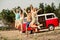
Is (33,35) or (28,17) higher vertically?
(28,17)

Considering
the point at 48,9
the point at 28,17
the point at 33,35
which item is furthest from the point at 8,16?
the point at 48,9

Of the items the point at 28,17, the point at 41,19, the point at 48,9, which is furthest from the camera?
the point at 41,19

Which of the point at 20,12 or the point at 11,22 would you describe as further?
the point at 11,22

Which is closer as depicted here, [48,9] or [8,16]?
[48,9]

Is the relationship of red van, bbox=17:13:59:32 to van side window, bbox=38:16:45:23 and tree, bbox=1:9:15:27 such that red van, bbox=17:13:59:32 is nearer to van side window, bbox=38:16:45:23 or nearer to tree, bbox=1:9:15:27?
van side window, bbox=38:16:45:23

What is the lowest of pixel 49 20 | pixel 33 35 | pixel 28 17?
pixel 33 35

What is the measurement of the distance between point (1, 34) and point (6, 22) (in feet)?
2.03

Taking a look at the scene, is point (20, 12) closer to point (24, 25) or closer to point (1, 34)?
point (24, 25)

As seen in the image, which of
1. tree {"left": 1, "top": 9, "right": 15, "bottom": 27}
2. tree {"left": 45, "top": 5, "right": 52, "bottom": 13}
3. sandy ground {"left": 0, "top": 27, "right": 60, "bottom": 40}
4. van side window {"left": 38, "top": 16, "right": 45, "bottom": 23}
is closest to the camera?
sandy ground {"left": 0, "top": 27, "right": 60, "bottom": 40}

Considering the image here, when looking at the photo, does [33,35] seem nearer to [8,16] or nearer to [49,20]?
[49,20]

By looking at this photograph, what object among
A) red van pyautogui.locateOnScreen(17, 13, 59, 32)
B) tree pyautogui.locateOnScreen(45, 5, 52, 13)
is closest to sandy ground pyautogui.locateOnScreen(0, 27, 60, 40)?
red van pyautogui.locateOnScreen(17, 13, 59, 32)

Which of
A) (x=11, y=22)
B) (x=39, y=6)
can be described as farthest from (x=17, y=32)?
(x=39, y=6)

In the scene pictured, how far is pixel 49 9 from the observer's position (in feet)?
22.4

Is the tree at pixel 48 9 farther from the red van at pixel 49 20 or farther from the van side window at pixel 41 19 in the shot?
the van side window at pixel 41 19
